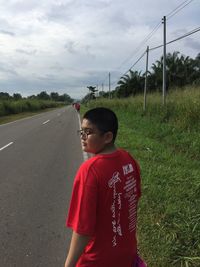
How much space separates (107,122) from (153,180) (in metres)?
5.53

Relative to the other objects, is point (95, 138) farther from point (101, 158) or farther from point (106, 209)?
point (106, 209)

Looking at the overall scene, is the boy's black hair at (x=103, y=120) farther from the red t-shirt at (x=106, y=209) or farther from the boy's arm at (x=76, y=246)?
the boy's arm at (x=76, y=246)

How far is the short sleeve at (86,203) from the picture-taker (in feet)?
6.95

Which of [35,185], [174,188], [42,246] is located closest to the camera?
[42,246]

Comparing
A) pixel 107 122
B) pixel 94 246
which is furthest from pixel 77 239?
pixel 107 122

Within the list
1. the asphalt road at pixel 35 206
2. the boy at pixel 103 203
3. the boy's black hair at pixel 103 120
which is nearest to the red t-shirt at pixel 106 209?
the boy at pixel 103 203

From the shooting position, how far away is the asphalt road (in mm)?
4715

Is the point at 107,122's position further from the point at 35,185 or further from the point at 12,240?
the point at 35,185

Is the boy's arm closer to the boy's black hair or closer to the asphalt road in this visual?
the boy's black hair

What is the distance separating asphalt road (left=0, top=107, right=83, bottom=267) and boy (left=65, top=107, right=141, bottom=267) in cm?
232

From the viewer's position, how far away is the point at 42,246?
493 centimetres

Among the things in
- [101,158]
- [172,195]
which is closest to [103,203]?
[101,158]

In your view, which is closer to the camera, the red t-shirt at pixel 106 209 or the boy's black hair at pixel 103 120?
the red t-shirt at pixel 106 209

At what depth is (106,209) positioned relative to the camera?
2.20 meters
